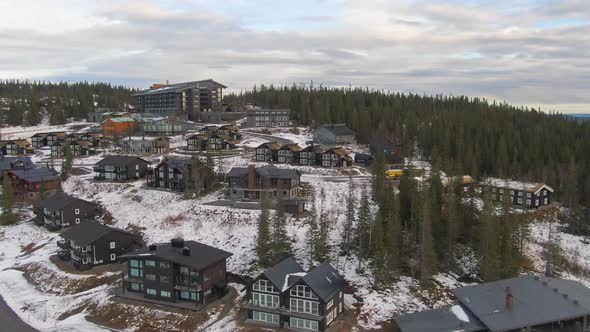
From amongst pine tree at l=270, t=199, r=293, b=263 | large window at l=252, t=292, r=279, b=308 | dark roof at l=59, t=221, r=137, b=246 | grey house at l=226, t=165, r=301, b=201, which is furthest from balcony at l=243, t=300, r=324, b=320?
grey house at l=226, t=165, r=301, b=201

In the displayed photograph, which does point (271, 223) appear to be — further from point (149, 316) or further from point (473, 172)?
point (473, 172)

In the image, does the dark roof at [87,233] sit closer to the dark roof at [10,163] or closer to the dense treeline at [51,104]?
the dark roof at [10,163]

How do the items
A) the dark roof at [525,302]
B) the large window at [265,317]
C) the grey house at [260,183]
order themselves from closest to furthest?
1. the dark roof at [525,302]
2. the large window at [265,317]
3. the grey house at [260,183]

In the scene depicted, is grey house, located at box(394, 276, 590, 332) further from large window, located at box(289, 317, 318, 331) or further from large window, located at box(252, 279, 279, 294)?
large window, located at box(252, 279, 279, 294)

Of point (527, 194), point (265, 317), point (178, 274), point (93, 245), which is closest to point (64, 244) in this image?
point (93, 245)

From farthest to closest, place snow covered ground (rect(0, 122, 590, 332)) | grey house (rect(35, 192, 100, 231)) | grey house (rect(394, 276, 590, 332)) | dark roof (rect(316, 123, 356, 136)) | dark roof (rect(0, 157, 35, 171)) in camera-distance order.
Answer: dark roof (rect(316, 123, 356, 136)) → dark roof (rect(0, 157, 35, 171)) → grey house (rect(35, 192, 100, 231)) → snow covered ground (rect(0, 122, 590, 332)) → grey house (rect(394, 276, 590, 332))

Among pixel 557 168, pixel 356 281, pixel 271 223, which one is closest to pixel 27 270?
pixel 271 223

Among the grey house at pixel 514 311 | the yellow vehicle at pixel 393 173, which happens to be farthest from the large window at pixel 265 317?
the yellow vehicle at pixel 393 173
